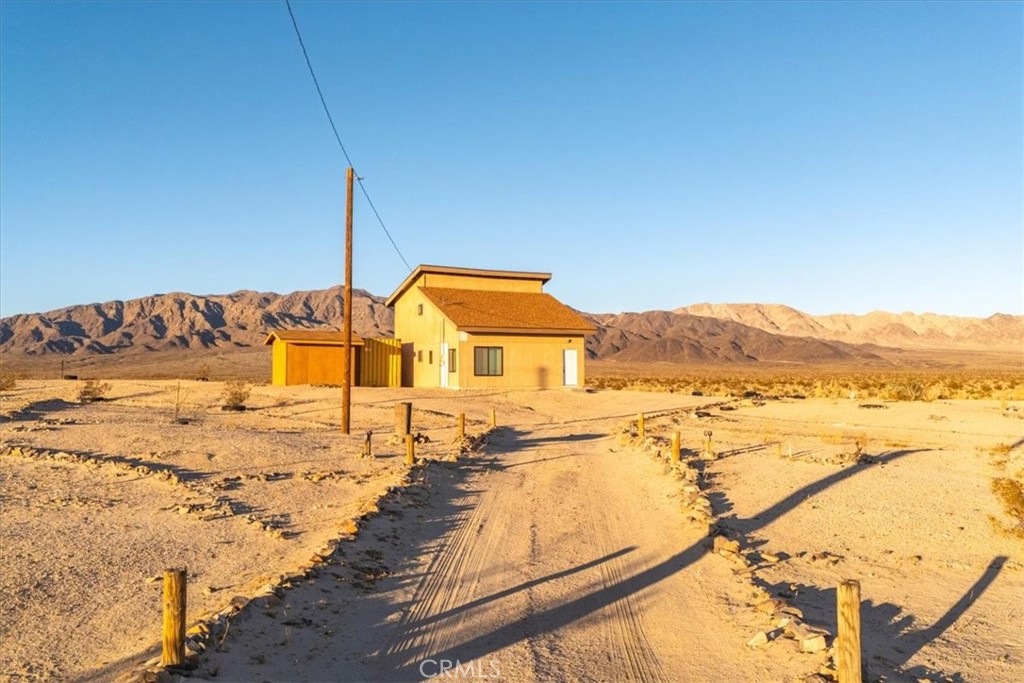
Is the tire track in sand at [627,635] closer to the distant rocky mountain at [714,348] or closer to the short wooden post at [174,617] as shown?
the short wooden post at [174,617]

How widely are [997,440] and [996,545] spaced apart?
1376cm

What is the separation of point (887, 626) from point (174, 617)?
22.9ft

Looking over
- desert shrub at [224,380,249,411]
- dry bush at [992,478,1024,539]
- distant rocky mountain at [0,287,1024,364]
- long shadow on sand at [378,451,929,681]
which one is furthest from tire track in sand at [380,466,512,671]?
distant rocky mountain at [0,287,1024,364]

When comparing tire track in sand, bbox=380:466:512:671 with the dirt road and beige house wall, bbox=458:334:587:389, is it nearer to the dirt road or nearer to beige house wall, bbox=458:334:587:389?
the dirt road

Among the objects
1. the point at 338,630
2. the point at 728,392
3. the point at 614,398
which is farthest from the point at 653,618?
the point at 728,392

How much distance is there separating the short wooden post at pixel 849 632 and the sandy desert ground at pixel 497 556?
503mm

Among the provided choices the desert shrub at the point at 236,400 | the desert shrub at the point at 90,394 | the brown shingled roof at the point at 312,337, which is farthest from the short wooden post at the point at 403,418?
the brown shingled roof at the point at 312,337

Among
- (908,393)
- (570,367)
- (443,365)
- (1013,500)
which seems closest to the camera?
(1013,500)

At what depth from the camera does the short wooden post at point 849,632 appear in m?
6.14

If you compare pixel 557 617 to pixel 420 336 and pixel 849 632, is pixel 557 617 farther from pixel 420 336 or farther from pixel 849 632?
pixel 420 336

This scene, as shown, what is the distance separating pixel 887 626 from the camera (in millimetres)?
8523

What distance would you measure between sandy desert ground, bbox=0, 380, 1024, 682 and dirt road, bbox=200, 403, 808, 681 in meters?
0.03

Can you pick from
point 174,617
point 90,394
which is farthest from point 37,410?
point 174,617

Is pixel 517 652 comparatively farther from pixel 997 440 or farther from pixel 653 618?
pixel 997 440
